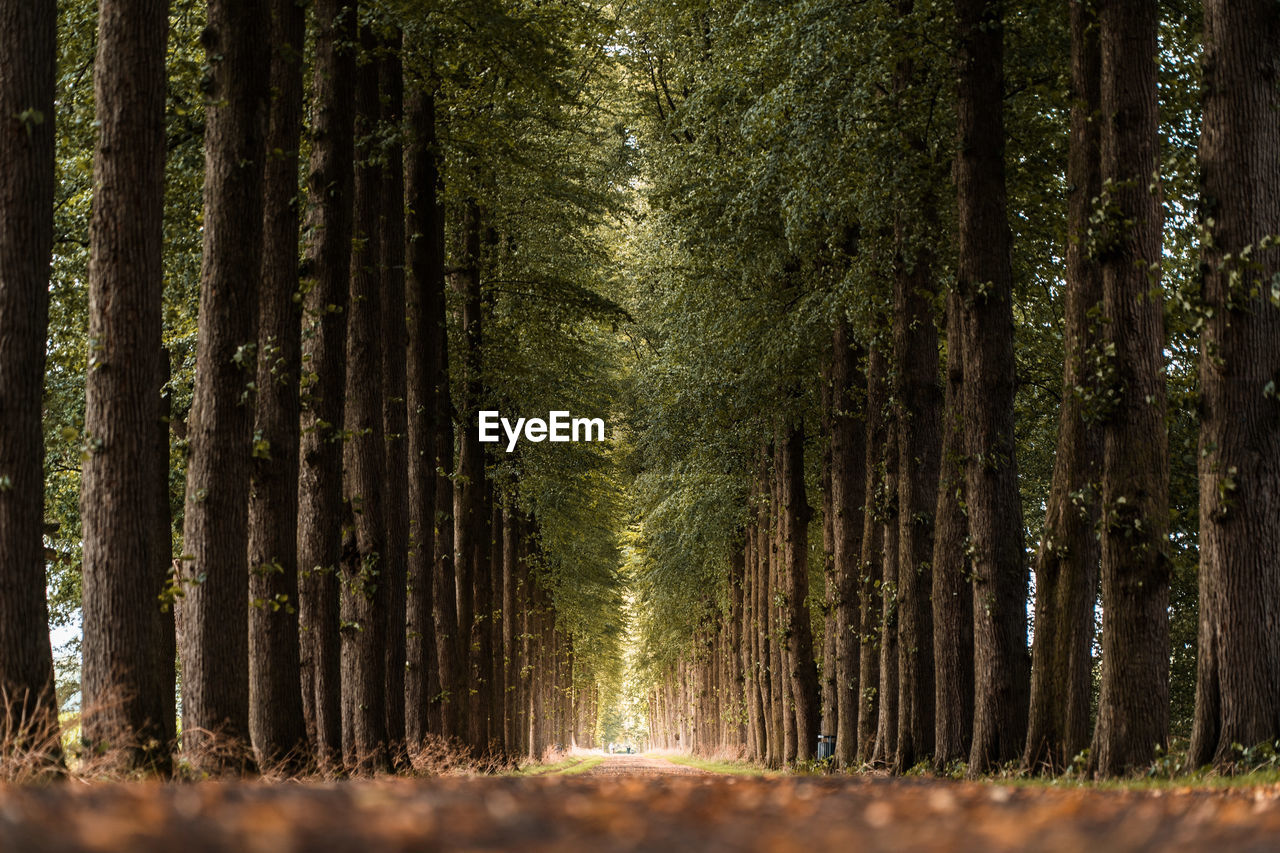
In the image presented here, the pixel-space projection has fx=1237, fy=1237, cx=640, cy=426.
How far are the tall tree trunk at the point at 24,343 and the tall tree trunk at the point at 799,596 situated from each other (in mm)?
19531

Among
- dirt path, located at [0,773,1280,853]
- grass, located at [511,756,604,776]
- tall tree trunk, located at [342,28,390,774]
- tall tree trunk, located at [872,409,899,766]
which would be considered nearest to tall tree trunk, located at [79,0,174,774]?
dirt path, located at [0,773,1280,853]

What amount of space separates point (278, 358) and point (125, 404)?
120 inches

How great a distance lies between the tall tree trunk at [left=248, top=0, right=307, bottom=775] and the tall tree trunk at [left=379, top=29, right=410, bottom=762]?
2709 mm

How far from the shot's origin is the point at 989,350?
14.5m

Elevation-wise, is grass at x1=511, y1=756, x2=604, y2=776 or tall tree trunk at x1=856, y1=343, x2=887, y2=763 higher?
tall tree trunk at x1=856, y1=343, x2=887, y2=763

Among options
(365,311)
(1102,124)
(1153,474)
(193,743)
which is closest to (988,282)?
(1102,124)

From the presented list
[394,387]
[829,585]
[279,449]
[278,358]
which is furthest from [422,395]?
[829,585]

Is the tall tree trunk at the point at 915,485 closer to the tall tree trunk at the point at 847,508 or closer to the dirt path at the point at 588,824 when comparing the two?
the tall tree trunk at the point at 847,508

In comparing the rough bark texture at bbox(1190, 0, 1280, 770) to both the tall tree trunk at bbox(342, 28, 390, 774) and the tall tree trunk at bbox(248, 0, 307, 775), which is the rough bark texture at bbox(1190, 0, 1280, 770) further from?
the tall tree trunk at bbox(342, 28, 390, 774)

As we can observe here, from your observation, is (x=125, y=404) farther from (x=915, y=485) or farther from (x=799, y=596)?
(x=799, y=596)

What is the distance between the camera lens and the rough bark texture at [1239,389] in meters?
9.70

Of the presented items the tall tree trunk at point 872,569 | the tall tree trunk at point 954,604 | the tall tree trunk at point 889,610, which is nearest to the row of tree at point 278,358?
the tall tree trunk at point 872,569

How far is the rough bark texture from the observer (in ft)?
31.8

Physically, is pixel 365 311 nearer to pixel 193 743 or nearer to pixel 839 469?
pixel 193 743
